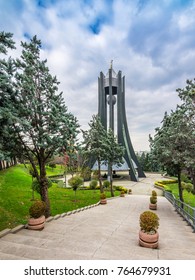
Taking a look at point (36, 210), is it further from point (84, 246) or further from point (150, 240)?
point (150, 240)

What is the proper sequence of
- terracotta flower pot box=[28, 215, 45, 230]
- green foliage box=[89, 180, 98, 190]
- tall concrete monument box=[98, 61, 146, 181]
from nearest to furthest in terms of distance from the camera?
terracotta flower pot box=[28, 215, 45, 230] → green foliage box=[89, 180, 98, 190] → tall concrete monument box=[98, 61, 146, 181]

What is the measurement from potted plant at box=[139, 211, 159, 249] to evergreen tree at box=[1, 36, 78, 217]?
458 centimetres

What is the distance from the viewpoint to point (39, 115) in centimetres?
781

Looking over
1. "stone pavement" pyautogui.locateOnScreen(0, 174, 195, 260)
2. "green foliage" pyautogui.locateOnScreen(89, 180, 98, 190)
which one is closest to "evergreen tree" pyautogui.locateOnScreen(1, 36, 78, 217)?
"stone pavement" pyautogui.locateOnScreen(0, 174, 195, 260)

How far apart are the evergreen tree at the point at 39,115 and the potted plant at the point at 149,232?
458 centimetres

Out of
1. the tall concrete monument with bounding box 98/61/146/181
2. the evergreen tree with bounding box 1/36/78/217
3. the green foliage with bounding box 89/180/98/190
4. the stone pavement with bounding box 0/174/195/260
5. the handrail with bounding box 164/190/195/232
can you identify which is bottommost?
the green foliage with bounding box 89/180/98/190

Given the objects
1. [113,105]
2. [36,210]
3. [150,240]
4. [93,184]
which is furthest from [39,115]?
[113,105]

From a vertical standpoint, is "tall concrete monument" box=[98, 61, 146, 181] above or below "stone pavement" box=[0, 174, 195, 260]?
above

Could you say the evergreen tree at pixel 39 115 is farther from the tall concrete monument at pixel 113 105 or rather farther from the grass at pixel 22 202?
the tall concrete monument at pixel 113 105

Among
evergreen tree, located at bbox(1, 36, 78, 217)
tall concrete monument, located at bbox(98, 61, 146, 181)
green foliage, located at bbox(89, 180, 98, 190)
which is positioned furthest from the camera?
tall concrete monument, located at bbox(98, 61, 146, 181)

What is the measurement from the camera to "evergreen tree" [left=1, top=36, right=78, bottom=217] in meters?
7.04

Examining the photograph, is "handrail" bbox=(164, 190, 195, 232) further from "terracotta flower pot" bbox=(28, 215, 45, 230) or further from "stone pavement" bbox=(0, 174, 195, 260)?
"terracotta flower pot" bbox=(28, 215, 45, 230)

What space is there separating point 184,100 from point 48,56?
785cm

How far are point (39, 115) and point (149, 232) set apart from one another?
20.6 feet
